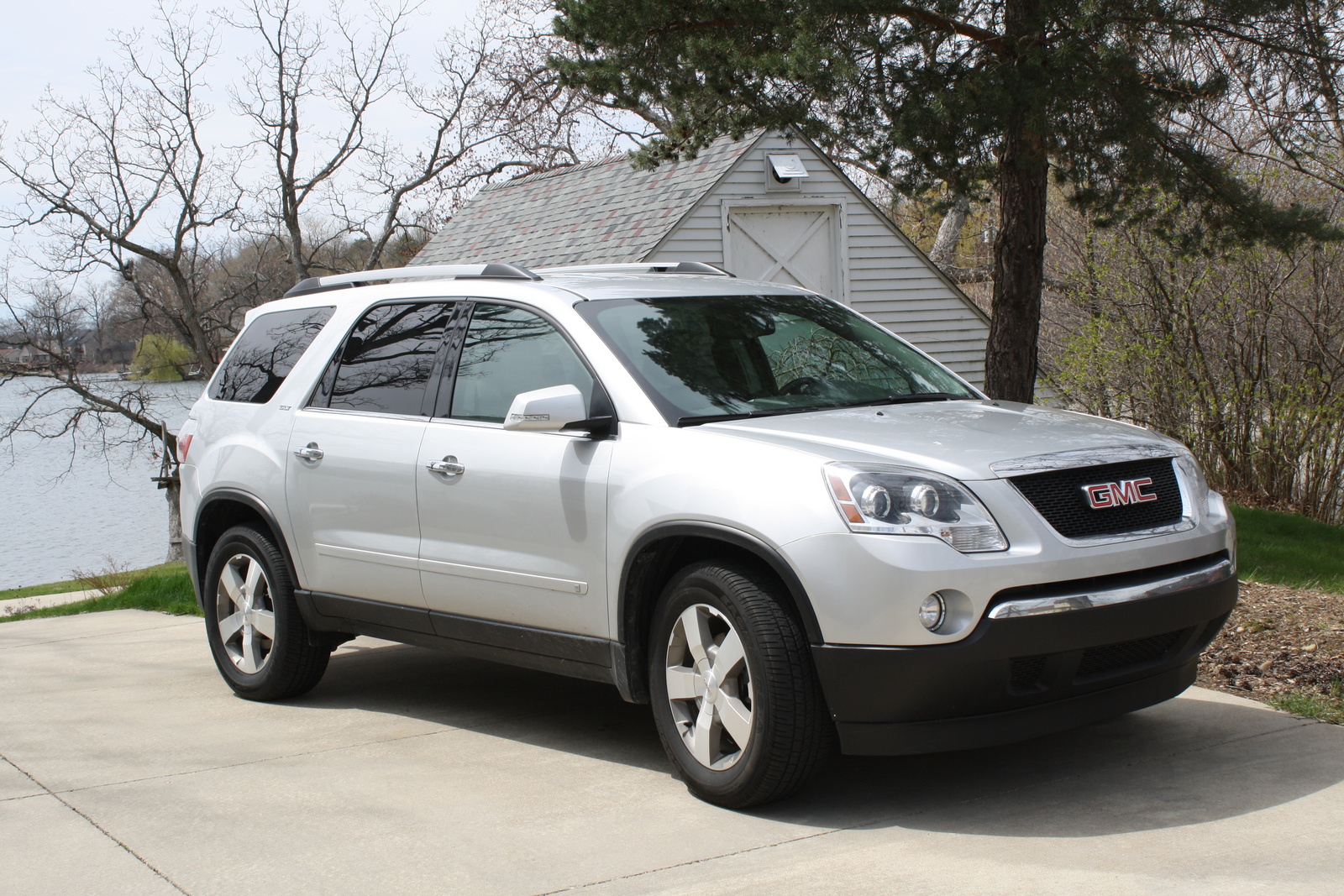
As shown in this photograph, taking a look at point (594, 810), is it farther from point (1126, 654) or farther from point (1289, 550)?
point (1289, 550)

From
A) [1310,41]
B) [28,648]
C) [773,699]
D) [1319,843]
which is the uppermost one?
[1310,41]

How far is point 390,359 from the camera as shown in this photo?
581 centimetres

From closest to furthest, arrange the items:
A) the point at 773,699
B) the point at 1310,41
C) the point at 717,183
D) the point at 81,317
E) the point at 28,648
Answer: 1. the point at 773,699
2. the point at 1310,41
3. the point at 28,648
4. the point at 717,183
5. the point at 81,317

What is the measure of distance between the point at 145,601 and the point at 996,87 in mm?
7907

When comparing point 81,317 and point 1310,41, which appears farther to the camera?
point 81,317

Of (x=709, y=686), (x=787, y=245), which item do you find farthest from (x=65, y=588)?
(x=709, y=686)

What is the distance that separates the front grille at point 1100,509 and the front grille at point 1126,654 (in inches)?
14.6

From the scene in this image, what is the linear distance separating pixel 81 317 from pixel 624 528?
28507mm

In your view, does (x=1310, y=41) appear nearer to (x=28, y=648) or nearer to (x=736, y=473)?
(x=736, y=473)

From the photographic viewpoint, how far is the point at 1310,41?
769cm

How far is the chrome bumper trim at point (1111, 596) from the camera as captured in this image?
3969mm

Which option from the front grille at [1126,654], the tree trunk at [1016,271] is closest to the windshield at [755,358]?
the front grille at [1126,654]

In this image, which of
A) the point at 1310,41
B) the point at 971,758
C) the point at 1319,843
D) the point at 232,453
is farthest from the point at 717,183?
the point at 1319,843

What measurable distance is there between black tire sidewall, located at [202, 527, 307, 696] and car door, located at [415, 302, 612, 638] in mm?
1077
